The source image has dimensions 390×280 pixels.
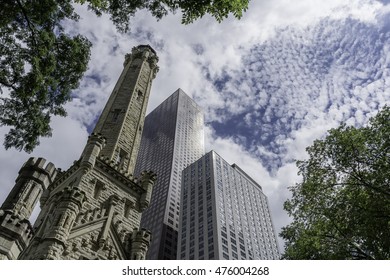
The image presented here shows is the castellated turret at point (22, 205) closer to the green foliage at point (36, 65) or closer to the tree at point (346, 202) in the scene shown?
the green foliage at point (36, 65)

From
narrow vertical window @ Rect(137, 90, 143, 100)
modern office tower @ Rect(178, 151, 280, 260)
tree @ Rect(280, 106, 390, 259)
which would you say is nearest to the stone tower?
narrow vertical window @ Rect(137, 90, 143, 100)

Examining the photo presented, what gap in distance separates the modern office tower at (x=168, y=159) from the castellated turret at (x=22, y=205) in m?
91.8

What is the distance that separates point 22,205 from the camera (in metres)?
19.3

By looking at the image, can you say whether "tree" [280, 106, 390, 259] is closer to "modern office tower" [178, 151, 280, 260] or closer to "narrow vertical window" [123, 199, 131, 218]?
"narrow vertical window" [123, 199, 131, 218]

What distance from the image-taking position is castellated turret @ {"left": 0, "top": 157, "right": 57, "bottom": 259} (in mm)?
15602

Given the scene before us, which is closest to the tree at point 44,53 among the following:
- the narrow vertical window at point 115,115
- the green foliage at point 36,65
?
the green foliage at point 36,65

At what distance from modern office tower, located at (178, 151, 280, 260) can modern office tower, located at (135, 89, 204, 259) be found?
721cm

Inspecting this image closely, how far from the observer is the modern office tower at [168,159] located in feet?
381

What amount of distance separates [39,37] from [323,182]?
15.6 meters

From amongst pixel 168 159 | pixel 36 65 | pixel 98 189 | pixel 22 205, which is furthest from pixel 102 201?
pixel 168 159

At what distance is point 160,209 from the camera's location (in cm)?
12669

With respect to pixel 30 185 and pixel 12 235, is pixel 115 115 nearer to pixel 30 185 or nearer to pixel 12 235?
pixel 30 185
